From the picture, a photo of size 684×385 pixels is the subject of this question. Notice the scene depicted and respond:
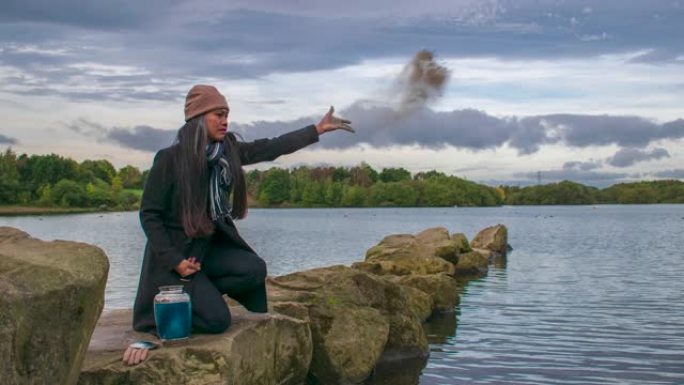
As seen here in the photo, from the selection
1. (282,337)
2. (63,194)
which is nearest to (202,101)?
(282,337)

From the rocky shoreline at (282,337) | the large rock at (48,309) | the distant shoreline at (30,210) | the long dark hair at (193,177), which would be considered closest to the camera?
the large rock at (48,309)

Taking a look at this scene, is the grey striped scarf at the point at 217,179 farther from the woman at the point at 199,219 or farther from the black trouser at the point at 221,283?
the black trouser at the point at 221,283

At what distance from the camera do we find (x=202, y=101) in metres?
8.56

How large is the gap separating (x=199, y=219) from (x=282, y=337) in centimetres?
218

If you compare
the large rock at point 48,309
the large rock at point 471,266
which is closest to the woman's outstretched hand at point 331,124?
the large rock at point 48,309

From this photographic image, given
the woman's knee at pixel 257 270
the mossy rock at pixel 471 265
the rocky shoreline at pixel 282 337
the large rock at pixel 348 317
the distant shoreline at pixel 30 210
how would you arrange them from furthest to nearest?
the distant shoreline at pixel 30 210
the mossy rock at pixel 471 265
the large rock at pixel 348 317
the woman's knee at pixel 257 270
the rocky shoreline at pixel 282 337

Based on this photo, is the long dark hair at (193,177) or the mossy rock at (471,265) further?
the mossy rock at (471,265)

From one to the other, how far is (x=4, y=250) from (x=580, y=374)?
34.8ft

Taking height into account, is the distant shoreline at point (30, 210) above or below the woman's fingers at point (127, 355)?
below

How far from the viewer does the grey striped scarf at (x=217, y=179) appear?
857 centimetres

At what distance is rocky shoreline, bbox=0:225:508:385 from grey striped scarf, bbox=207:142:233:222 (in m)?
1.31

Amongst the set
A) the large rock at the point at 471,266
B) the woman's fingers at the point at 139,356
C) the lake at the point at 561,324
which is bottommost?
the lake at the point at 561,324

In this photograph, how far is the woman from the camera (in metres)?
8.41

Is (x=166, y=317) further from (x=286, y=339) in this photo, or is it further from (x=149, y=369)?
(x=286, y=339)
